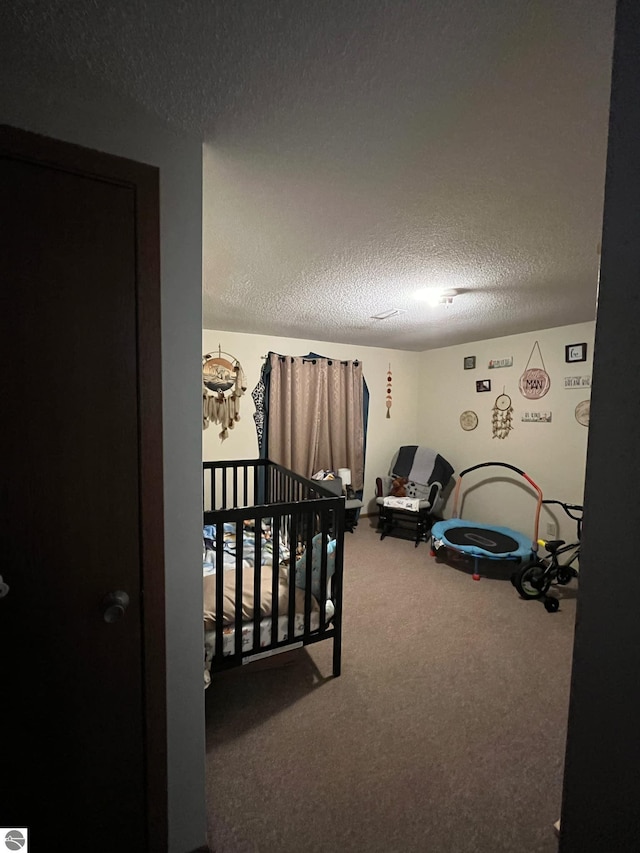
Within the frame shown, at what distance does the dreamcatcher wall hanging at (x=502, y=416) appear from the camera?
12.5 feet

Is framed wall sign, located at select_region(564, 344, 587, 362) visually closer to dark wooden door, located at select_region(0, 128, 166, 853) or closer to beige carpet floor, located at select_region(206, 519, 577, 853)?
beige carpet floor, located at select_region(206, 519, 577, 853)

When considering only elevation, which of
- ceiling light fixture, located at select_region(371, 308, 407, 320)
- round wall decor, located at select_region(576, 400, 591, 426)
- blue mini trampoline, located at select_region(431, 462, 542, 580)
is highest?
ceiling light fixture, located at select_region(371, 308, 407, 320)

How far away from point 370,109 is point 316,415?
3370 millimetres

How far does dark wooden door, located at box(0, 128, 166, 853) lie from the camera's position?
836mm

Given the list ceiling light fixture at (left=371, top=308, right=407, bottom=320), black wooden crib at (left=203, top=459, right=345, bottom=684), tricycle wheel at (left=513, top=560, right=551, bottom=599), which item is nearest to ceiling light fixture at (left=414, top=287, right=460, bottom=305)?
ceiling light fixture at (left=371, top=308, right=407, bottom=320)

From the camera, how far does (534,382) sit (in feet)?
11.7

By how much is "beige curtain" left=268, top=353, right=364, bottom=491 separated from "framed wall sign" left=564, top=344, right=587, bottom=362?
86.7 inches

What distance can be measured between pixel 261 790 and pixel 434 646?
1283mm

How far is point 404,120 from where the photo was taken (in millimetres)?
952

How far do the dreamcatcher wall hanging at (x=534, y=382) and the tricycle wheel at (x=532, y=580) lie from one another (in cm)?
169

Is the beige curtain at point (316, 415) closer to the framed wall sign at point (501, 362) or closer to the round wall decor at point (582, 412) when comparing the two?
the framed wall sign at point (501, 362)

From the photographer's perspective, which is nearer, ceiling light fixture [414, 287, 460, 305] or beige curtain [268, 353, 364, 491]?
ceiling light fixture [414, 287, 460, 305]

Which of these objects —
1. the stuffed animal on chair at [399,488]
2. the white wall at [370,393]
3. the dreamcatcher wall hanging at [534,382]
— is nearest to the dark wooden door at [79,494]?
the white wall at [370,393]

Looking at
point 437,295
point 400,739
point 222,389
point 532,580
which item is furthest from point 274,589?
point 222,389
